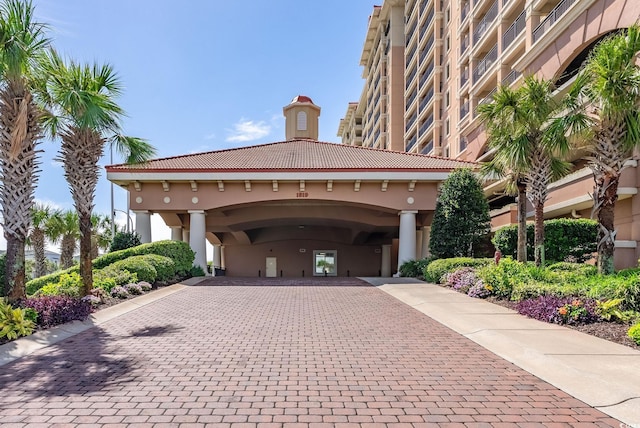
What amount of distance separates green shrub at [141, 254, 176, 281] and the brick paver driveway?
6104mm

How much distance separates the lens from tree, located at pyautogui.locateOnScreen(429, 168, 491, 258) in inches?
671

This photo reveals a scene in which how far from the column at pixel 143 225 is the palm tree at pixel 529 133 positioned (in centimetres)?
1643

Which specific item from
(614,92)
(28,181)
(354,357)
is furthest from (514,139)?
(28,181)

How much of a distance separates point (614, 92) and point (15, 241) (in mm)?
13766

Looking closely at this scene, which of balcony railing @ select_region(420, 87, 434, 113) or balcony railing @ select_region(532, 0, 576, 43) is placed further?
balcony railing @ select_region(420, 87, 434, 113)

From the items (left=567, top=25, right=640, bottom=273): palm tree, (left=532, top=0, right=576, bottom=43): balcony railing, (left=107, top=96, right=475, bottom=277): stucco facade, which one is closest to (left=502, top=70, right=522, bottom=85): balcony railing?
(left=532, top=0, right=576, bottom=43): balcony railing

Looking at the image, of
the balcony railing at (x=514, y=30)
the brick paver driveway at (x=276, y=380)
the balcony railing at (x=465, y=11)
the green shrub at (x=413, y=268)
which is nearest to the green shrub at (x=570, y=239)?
the green shrub at (x=413, y=268)

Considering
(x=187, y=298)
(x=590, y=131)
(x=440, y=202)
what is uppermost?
(x=590, y=131)

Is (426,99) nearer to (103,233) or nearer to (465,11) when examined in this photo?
(465,11)

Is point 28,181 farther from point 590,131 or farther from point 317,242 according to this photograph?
point 317,242

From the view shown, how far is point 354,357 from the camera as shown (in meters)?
5.98

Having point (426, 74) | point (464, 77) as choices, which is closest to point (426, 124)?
point (426, 74)

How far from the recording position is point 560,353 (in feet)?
19.4

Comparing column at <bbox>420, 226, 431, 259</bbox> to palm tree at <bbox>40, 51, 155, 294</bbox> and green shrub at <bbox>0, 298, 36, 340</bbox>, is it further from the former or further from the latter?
green shrub at <bbox>0, 298, 36, 340</bbox>
